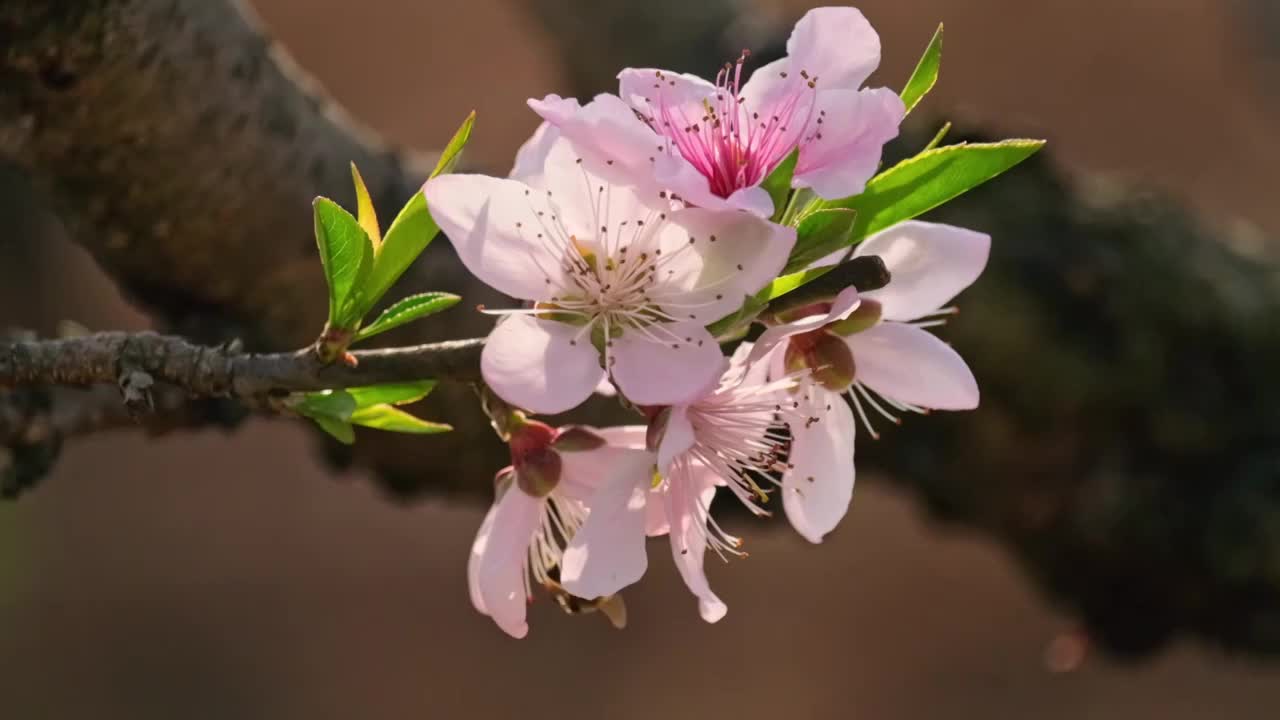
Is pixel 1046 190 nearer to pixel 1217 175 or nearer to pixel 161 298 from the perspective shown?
pixel 161 298

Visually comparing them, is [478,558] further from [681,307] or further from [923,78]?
[923,78]

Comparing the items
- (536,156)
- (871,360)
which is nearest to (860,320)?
(871,360)

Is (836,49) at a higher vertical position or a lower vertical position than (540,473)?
higher

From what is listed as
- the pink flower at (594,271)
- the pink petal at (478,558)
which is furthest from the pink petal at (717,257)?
the pink petal at (478,558)

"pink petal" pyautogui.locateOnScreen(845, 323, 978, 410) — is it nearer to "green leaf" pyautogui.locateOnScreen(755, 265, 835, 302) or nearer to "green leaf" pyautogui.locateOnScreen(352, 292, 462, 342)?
"green leaf" pyautogui.locateOnScreen(755, 265, 835, 302)

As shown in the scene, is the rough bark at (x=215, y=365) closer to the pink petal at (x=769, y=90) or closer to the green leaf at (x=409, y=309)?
the green leaf at (x=409, y=309)

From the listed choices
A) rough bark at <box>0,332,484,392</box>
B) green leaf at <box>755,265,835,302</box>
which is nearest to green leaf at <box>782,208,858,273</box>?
green leaf at <box>755,265,835,302</box>

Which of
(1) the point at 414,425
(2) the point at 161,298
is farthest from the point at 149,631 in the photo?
(1) the point at 414,425
